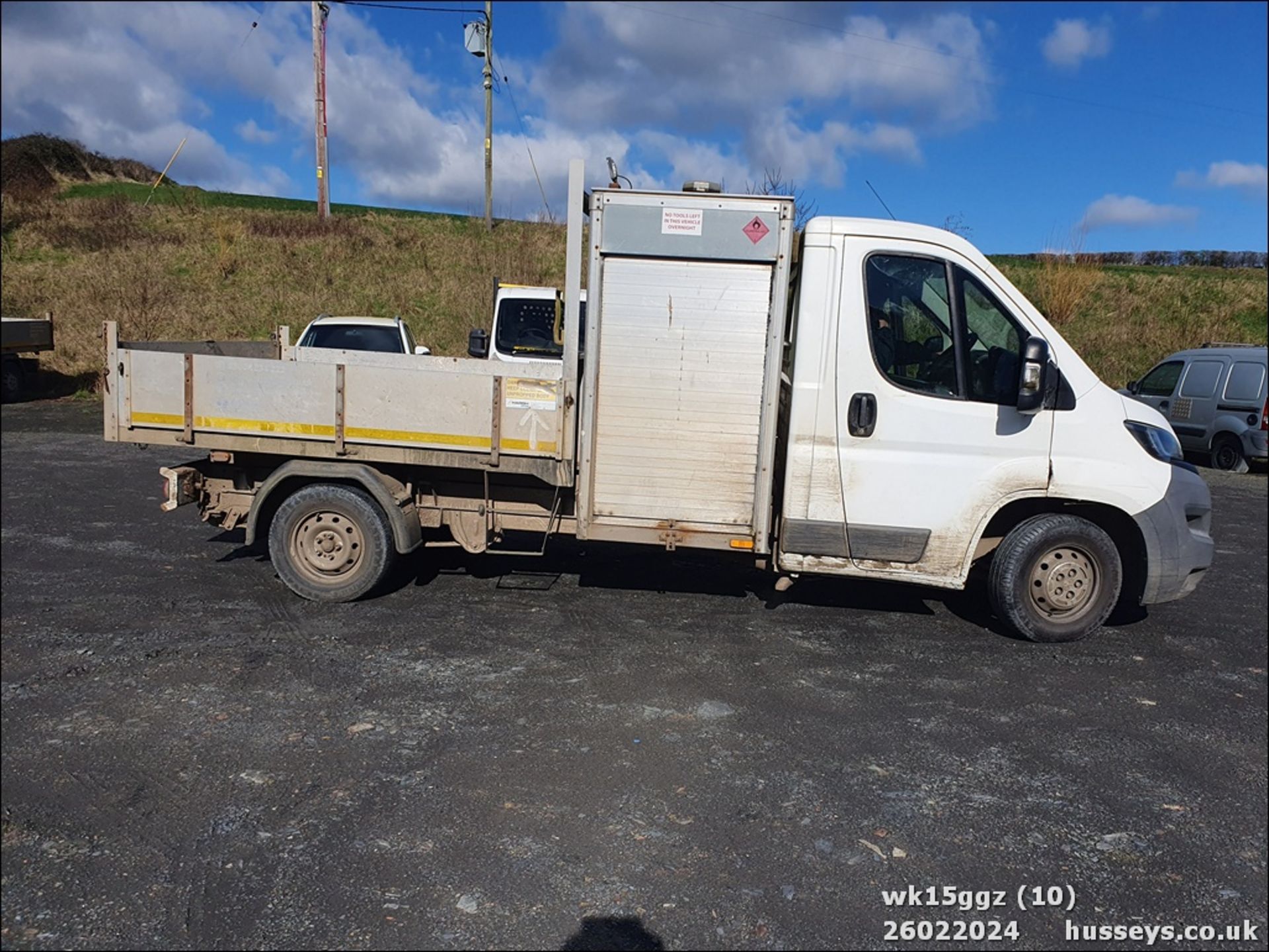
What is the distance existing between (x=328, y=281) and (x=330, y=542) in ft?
63.7

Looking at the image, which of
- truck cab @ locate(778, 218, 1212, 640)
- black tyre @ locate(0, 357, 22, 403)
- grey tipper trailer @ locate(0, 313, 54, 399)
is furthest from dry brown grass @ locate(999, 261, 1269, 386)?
black tyre @ locate(0, 357, 22, 403)

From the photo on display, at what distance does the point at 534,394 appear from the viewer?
5430 mm

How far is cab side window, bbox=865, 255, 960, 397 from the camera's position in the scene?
5262 millimetres

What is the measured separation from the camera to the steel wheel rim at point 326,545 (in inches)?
231

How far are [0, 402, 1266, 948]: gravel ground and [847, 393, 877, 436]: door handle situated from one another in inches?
55.2

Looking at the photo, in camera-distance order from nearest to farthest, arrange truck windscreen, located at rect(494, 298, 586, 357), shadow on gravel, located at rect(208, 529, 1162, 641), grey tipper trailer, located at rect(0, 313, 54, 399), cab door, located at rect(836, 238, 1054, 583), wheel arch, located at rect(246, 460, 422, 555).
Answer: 1. cab door, located at rect(836, 238, 1054, 583)
2. wheel arch, located at rect(246, 460, 422, 555)
3. shadow on gravel, located at rect(208, 529, 1162, 641)
4. truck windscreen, located at rect(494, 298, 586, 357)
5. grey tipper trailer, located at rect(0, 313, 54, 399)

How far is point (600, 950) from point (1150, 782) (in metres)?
2.73

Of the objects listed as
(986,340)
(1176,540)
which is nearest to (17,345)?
(986,340)

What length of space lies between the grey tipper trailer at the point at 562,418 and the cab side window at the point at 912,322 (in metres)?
0.60

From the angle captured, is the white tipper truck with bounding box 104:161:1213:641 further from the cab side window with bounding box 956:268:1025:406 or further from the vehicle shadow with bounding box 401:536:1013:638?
the vehicle shadow with bounding box 401:536:1013:638

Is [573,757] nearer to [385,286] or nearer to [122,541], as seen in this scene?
[122,541]

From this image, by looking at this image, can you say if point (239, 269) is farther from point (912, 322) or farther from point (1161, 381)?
point (912, 322)

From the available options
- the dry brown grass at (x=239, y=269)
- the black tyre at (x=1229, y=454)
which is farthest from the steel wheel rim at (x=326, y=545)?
the dry brown grass at (x=239, y=269)

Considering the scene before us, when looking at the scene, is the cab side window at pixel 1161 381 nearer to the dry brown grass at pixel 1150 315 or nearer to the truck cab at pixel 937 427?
the dry brown grass at pixel 1150 315
